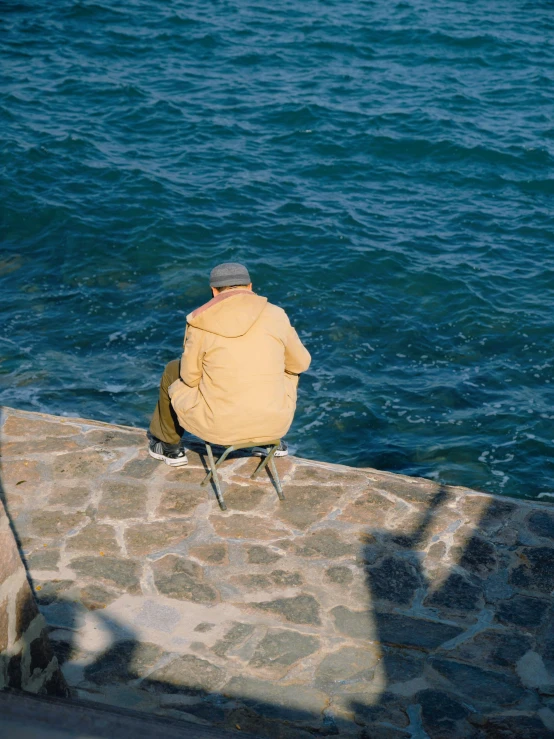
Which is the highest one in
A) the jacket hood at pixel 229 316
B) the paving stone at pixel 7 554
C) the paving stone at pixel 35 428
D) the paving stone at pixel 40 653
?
the paving stone at pixel 7 554

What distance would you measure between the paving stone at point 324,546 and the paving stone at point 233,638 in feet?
2.70

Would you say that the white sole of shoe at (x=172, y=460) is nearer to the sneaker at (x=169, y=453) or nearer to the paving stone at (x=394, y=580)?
the sneaker at (x=169, y=453)

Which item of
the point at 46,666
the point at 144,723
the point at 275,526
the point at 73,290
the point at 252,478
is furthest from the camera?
the point at 73,290

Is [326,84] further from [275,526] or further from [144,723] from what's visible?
[144,723]

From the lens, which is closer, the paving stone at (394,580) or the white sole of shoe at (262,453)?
the paving stone at (394,580)

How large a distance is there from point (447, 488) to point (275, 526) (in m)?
1.48

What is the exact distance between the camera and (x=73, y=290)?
12328mm

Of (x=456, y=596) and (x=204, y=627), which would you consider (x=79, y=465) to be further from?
(x=456, y=596)

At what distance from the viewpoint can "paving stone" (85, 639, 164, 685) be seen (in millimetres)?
4648

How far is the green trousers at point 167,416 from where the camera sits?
21.3 feet

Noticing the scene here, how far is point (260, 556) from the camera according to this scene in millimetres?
5801

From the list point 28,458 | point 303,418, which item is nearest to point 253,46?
point 303,418

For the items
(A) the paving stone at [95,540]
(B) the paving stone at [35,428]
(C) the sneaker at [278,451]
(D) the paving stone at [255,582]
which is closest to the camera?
(D) the paving stone at [255,582]

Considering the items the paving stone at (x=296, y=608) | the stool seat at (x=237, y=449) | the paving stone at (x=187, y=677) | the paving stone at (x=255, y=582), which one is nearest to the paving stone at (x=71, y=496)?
the stool seat at (x=237, y=449)
